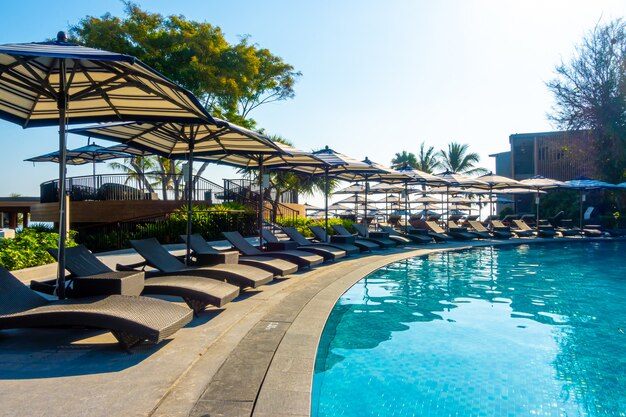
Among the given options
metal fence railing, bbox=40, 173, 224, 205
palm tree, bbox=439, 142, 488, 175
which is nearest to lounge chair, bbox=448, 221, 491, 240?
metal fence railing, bbox=40, 173, 224, 205

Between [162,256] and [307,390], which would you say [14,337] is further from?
[307,390]

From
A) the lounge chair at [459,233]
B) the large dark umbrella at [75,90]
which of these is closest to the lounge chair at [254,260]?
the large dark umbrella at [75,90]

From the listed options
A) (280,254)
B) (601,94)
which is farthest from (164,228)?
(601,94)

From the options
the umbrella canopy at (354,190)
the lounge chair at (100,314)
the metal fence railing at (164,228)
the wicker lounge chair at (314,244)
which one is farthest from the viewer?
the umbrella canopy at (354,190)

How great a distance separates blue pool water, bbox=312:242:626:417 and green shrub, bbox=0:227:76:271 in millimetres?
5450

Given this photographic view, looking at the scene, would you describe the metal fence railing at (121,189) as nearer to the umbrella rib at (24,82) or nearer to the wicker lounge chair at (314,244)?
the wicker lounge chair at (314,244)

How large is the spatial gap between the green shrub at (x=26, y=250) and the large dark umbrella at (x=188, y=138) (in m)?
2.56

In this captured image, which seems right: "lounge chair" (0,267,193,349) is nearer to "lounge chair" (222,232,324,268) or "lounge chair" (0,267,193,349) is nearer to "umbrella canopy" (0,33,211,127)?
"umbrella canopy" (0,33,211,127)

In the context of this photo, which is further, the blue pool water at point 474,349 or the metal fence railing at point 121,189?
the metal fence railing at point 121,189

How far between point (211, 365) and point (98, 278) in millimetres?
1705

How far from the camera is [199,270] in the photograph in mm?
6434

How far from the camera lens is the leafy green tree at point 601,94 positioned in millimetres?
26641

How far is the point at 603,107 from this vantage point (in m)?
27.2

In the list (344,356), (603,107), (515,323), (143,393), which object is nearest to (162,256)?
(344,356)
